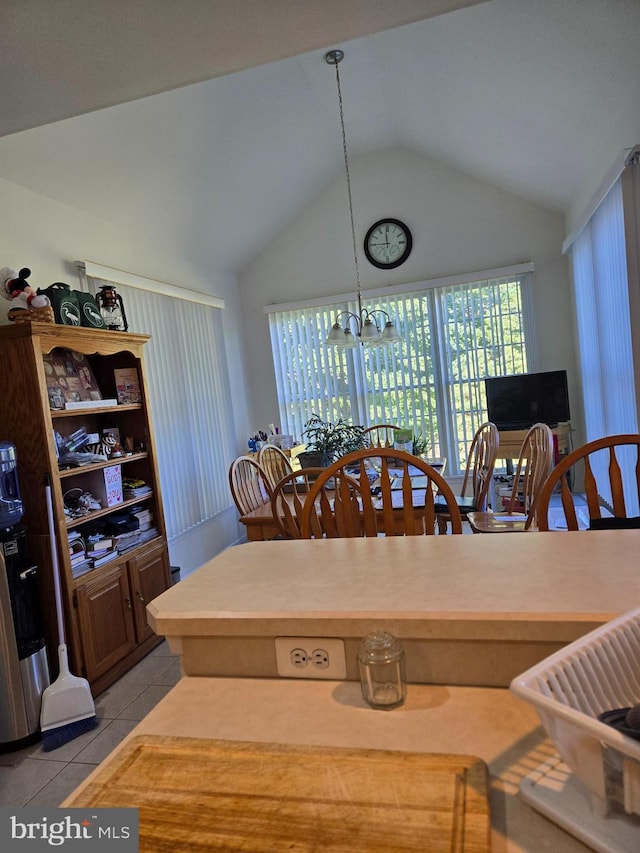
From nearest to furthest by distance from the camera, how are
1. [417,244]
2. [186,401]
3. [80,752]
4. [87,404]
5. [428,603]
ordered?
1. [428,603]
2. [80,752]
3. [87,404]
4. [186,401]
5. [417,244]

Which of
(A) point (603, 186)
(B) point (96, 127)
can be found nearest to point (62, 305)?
(B) point (96, 127)

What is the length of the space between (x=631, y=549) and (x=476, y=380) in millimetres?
4448

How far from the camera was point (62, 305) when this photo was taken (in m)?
2.71

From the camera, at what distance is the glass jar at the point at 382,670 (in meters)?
0.81

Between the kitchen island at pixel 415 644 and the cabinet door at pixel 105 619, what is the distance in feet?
5.74

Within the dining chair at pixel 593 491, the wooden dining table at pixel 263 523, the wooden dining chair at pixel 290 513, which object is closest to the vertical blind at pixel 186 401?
the wooden dining table at pixel 263 523

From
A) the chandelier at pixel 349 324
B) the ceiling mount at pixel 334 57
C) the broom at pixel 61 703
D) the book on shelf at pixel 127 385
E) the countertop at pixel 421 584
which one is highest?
the ceiling mount at pixel 334 57

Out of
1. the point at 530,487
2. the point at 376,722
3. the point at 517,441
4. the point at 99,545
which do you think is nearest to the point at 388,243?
the point at 517,441

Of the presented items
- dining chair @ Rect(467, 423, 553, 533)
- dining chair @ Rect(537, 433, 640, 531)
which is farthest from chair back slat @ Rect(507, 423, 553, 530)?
dining chair @ Rect(537, 433, 640, 531)

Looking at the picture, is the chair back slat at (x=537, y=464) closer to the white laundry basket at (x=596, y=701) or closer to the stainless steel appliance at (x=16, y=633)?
the white laundry basket at (x=596, y=701)

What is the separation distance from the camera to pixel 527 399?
5.02 m

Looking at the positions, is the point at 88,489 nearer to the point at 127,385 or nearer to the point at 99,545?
the point at 99,545

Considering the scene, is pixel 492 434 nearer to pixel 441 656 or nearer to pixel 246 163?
pixel 441 656

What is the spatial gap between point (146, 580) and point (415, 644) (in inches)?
98.2
